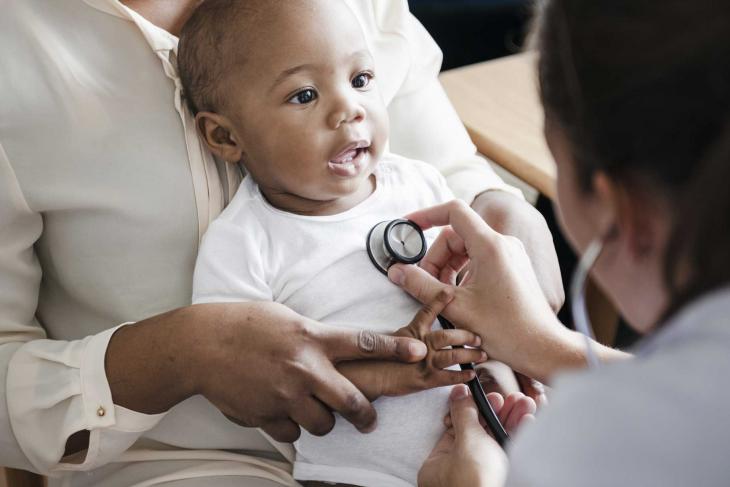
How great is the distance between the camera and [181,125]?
1.18 m

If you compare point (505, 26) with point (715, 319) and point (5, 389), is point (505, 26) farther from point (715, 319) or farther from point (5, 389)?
point (715, 319)

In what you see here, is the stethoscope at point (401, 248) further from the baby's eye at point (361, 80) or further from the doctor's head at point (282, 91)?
the baby's eye at point (361, 80)

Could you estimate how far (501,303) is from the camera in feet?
3.68

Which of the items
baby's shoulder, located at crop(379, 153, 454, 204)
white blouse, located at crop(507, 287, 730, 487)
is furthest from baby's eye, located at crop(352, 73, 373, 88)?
white blouse, located at crop(507, 287, 730, 487)

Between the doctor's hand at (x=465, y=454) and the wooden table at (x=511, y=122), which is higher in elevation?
the doctor's hand at (x=465, y=454)

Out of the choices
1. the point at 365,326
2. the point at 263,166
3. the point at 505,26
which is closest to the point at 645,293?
the point at 365,326

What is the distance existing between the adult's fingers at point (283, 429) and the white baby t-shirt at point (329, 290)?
0.05 metres

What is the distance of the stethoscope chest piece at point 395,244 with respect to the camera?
1.18 m

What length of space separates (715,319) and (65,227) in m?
0.86

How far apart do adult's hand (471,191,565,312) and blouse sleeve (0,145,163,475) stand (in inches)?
22.9

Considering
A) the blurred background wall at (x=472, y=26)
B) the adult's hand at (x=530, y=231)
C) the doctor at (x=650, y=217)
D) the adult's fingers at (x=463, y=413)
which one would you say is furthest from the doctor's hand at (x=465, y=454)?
the blurred background wall at (x=472, y=26)

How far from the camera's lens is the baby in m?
1.14

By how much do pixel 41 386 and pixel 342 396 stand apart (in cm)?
39

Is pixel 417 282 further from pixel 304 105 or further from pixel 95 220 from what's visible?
pixel 95 220
